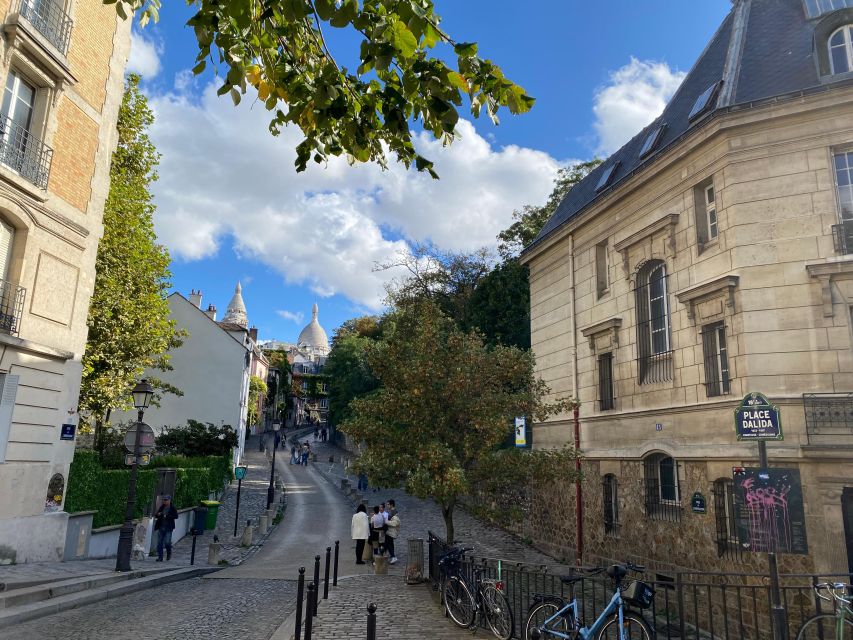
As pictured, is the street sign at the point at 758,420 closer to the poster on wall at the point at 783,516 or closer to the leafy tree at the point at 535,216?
the poster on wall at the point at 783,516

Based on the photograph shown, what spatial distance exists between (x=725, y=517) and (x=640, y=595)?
578cm

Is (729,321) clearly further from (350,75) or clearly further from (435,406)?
(350,75)

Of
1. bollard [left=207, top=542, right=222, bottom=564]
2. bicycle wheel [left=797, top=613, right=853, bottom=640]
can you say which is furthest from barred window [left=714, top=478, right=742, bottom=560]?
bollard [left=207, top=542, right=222, bottom=564]

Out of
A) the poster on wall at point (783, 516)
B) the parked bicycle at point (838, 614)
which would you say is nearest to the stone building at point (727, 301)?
the poster on wall at point (783, 516)

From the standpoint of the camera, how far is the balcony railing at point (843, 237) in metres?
10.8

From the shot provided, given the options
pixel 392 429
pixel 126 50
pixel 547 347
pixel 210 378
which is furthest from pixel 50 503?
pixel 210 378

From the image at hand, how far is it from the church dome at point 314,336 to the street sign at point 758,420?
Answer: 475 feet

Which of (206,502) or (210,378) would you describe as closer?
(206,502)

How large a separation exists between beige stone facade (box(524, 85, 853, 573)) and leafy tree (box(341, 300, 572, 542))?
3124mm

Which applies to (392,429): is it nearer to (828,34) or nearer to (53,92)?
(53,92)

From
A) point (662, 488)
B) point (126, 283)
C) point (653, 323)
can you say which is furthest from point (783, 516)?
point (126, 283)

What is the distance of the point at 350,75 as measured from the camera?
5211 millimetres

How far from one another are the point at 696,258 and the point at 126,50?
52.4 feet

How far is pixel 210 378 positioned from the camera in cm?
3738
